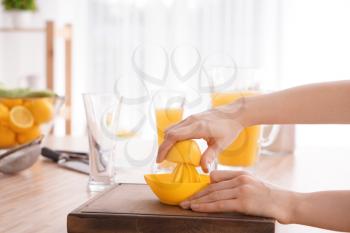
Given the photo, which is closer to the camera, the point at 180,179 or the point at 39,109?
the point at 180,179

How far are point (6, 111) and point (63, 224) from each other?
29.3 inches

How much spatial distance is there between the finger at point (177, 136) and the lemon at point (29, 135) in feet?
2.45

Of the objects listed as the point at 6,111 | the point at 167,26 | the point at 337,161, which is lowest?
the point at 337,161

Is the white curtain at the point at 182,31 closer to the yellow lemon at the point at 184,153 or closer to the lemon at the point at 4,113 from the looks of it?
the lemon at the point at 4,113

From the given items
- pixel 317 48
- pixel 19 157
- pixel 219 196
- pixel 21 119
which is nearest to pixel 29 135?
pixel 21 119

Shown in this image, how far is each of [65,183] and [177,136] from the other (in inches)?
16.5

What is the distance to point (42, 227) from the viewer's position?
37.6 inches

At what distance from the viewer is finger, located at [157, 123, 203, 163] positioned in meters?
1.01

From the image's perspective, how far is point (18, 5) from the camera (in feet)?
12.2

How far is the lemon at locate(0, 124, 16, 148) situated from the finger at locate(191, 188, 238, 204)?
2.84ft

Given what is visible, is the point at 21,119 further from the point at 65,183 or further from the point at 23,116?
the point at 65,183

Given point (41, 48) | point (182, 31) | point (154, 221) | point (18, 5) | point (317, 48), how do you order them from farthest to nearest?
point (41, 48) < point (182, 31) < point (18, 5) < point (317, 48) < point (154, 221)

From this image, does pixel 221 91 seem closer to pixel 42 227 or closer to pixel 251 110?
pixel 251 110

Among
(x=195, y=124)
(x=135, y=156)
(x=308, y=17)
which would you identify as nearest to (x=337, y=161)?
(x=135, y=156)
